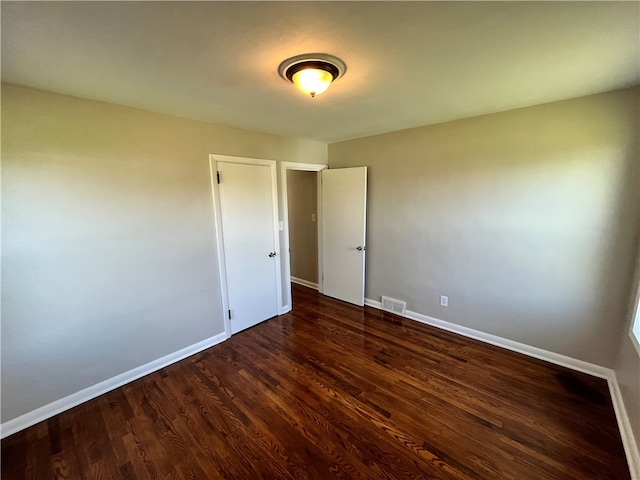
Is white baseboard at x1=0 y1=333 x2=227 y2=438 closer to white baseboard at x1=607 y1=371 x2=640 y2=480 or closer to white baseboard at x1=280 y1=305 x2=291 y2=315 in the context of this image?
white baseboard at x1=280 y1=305 x2=291 y2=315

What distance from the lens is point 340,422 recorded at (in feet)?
6.26

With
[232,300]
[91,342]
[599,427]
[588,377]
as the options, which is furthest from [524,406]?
[91,342]

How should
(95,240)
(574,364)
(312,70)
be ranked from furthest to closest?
(574,364)
(95,240)
(312,70)

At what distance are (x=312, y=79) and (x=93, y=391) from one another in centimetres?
293

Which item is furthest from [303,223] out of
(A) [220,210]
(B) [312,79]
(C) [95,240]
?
(B) [312,79]

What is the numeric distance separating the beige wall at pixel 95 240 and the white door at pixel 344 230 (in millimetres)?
1641

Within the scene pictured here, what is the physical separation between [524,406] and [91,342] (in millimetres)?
3447

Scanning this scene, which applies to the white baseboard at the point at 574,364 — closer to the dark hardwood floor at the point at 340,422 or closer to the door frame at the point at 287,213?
the dark hardwood floor at the point at 340,422

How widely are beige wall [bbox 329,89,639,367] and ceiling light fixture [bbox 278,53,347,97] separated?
1.87m

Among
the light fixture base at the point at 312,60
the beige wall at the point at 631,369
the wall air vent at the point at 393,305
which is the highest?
the light fixture base at the point at 312,60

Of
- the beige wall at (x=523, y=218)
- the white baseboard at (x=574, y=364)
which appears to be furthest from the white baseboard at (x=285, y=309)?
the beige wall at (x=523, y=218)

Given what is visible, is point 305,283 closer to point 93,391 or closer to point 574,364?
point 93,391

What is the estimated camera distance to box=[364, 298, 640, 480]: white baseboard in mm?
1598

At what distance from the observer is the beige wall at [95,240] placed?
1804mm
